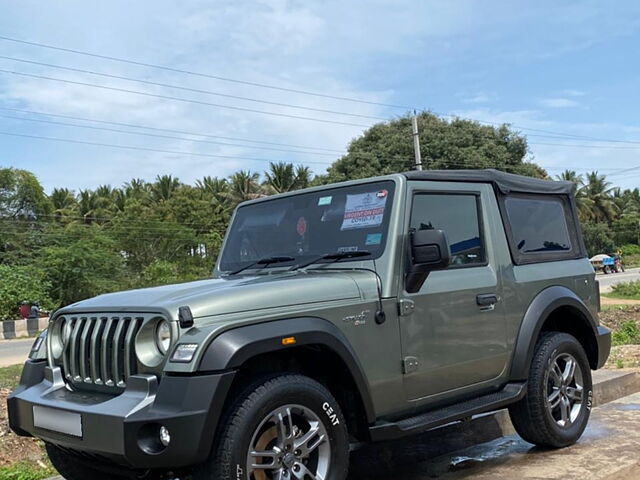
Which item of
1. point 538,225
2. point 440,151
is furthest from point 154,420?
point 440,151

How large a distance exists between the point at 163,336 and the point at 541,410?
113 inches

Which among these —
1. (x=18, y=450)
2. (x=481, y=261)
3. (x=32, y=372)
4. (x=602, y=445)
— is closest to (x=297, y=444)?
(x=32, y=372)

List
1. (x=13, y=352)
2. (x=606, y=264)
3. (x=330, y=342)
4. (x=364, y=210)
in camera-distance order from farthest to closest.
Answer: (x=606, y=264) < (x=13, y=352) < (x=364, y=210) < (x=330, y=342)

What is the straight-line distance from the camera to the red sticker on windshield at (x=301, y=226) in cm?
446

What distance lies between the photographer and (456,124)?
1458 inches

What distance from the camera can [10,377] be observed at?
9.11 metres

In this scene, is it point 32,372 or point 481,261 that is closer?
point 32,372

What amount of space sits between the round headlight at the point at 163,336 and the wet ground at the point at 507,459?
2068 mm

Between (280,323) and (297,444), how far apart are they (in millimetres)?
597

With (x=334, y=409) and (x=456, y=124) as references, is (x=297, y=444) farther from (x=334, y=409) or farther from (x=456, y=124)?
(x=456, y=124)

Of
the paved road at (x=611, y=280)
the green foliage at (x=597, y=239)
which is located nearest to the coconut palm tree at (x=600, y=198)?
the green foliage at (x=597, y=239)

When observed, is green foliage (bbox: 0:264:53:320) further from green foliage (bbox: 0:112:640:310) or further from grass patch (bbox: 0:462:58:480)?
grass patch (bbox: 0:462:58:480)

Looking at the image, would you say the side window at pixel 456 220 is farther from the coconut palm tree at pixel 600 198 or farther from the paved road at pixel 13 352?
the coconut palm tree at pixel 600 198

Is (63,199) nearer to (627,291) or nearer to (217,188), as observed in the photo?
(217,188)
